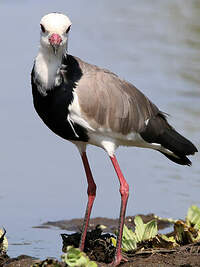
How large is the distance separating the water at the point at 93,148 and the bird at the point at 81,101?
1447mm

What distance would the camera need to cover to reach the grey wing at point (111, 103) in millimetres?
7089

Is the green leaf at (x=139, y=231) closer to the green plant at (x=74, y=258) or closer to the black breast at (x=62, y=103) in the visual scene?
the black breast at (x=62, y=103)

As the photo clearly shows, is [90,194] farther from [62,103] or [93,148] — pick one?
[93,148]

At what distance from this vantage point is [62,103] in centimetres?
698

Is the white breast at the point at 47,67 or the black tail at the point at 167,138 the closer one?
the white breast at the point at 47,67

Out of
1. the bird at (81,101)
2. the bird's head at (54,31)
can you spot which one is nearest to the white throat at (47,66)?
the bird at (81,101)

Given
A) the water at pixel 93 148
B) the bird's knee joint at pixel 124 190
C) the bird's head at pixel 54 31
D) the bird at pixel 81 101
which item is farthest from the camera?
the water at pixel 93 148

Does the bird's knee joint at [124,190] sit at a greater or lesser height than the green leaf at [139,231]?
greater

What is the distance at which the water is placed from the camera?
29.7ft

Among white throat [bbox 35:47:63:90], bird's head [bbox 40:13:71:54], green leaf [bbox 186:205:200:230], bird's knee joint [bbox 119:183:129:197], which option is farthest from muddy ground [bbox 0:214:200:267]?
bird's head [bbox 40:13:71:54]

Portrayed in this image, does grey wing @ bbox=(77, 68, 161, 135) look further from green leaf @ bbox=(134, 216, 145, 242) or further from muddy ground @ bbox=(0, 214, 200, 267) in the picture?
muddy ground @ bbox=(0, 214, 200, 267)

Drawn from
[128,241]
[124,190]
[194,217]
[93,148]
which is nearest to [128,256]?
[128,241]

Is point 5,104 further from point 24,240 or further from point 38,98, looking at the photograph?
point 38,98

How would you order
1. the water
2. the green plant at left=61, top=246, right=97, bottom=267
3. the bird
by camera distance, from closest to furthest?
the green plant at left=61, top=246, right=97, bottom=267 < the bird < the water
